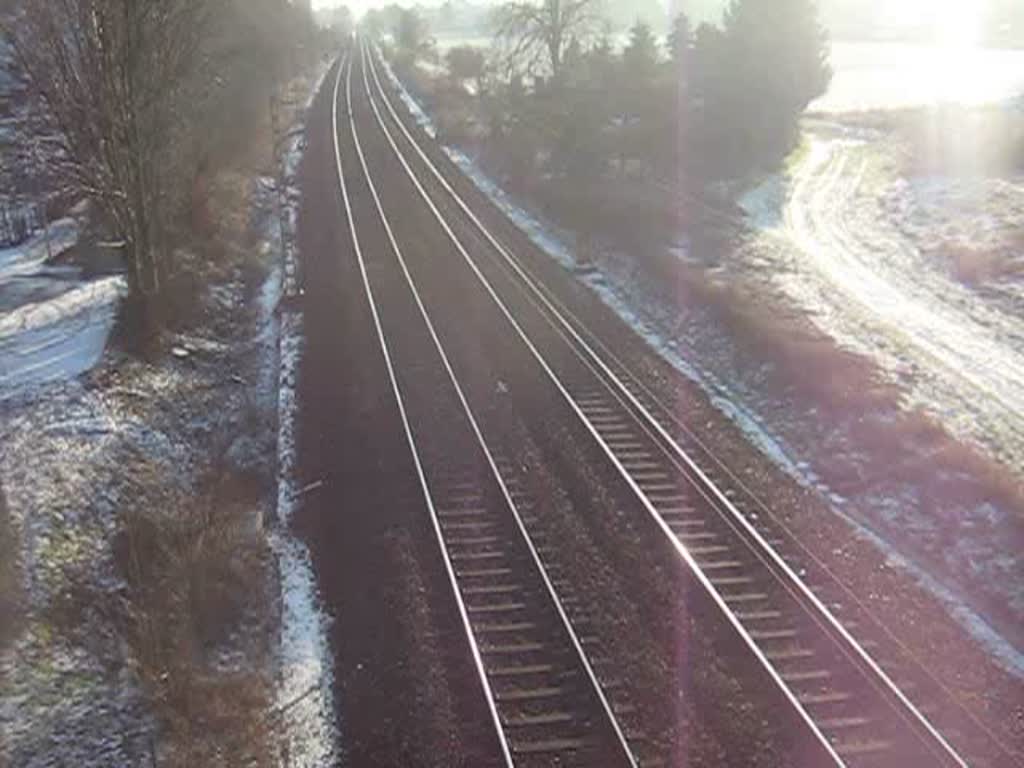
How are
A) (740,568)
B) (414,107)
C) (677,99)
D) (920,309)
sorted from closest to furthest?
(740,568) → (920,309) → (677,99) → (414,107)

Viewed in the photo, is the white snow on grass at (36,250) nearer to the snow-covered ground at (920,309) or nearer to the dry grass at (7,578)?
the dry grass at (7,578)

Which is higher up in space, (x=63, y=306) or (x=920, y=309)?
(x=63, y=306)

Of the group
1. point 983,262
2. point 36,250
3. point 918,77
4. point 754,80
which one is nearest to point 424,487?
point 36,250

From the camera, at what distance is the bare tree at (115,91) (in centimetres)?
1705

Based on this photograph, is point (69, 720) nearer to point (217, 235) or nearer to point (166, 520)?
point (166, 520)

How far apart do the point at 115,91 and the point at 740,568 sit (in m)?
12.5

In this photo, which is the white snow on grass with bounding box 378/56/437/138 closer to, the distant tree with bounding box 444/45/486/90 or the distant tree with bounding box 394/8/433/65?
the distant tree with bounding box 444/45/486/90

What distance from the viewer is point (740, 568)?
12.2m

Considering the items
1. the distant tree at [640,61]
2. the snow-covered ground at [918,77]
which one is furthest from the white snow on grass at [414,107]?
the snow-covered ground at [918,77]

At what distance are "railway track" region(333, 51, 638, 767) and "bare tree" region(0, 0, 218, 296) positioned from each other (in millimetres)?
5101

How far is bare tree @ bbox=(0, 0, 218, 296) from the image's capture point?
671 inches

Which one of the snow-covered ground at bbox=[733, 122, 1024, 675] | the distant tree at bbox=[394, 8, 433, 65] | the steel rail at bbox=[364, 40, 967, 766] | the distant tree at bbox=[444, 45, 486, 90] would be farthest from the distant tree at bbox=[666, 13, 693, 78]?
the distant tree at bbox=[394, 8, 433, 65]

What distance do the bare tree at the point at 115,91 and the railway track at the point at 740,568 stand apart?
7.34 meters

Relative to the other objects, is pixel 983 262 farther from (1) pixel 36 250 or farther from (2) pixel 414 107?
(2) pixel 414 107
